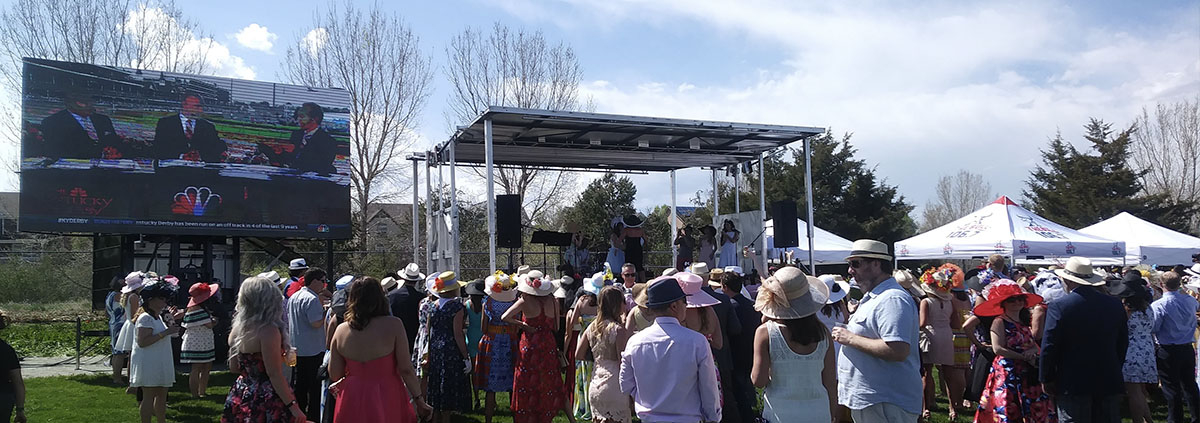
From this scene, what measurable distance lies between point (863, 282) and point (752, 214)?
467 inches

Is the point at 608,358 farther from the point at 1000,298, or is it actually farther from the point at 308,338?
the point at 308,338

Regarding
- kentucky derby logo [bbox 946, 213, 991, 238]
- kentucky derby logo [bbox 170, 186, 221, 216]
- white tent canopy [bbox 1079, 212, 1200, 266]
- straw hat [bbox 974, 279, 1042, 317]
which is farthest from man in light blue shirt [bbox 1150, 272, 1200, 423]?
kentucky derby logo [bbox 170, 186, 221, 216]

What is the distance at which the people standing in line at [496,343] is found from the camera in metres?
6.63

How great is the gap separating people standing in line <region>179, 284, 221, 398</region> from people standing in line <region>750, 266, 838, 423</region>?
17.6 ft

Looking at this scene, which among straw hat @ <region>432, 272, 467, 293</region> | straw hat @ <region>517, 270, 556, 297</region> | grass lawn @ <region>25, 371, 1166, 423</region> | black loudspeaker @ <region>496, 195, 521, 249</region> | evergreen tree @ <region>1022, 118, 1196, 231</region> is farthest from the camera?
evergreen tree @ <region>1022, 118, 1196, 231</region>

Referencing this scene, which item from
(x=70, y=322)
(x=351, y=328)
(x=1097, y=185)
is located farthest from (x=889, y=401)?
(x=1097, y=185)

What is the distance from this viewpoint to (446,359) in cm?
669

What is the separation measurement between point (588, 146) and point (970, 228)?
9.01 m

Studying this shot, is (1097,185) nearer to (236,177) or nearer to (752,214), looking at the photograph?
(752,214)

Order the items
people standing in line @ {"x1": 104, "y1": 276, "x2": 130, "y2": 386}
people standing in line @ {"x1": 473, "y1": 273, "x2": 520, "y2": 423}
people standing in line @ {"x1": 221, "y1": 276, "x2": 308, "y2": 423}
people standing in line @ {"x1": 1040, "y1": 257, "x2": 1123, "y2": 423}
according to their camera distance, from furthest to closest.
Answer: people standing in line @ {"x1": 104, "y1": 276, "x2": 130, "y2": 386} → people standing in line @ {"x1": 473, "y1": 273, "x2": 520, "y2": 423} → people standing in line @ {"x1": 1040, "y1": 257, "x2": 1123, "y2": 423} → people standing in line @ {"x1": 221, "y1": 276, "x2": 308, "y2": 423}

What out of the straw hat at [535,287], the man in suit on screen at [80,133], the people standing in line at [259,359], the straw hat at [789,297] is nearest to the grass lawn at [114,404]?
the straw hat at [535,287]

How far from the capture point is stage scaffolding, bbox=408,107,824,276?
12109 millimetres

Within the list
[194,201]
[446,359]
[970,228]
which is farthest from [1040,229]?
[194,201]

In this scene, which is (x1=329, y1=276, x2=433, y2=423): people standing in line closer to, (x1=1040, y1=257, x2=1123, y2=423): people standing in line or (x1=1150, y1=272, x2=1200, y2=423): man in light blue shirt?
(x1=1040, y1=257, x2=1123, y2=423): people standing in line
